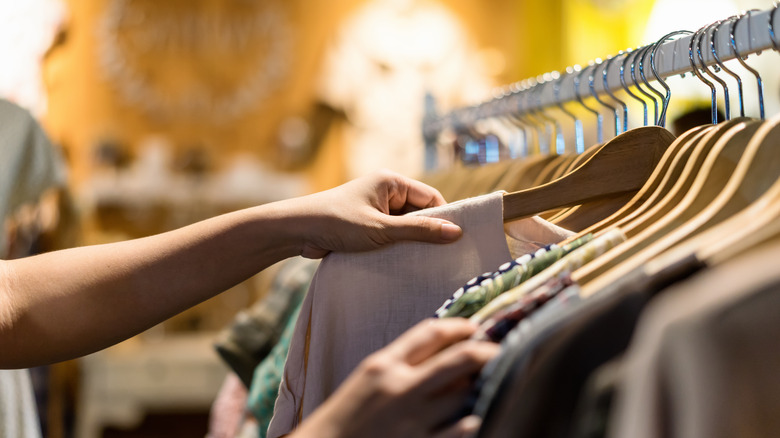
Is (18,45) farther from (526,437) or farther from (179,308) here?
(526,437)

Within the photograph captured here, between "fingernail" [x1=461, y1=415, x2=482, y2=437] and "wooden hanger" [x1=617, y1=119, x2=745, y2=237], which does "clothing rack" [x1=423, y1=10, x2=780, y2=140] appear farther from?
"fingernail" [x1=461, y1=415, x2=482, y2=437]

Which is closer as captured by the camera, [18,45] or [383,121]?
[18,45]

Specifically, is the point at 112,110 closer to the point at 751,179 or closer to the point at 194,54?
the point at 194,54

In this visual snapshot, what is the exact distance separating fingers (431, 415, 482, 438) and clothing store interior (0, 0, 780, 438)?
0.05 ft

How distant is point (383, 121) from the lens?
342 cm

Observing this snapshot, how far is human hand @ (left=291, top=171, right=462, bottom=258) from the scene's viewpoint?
0.75 meters

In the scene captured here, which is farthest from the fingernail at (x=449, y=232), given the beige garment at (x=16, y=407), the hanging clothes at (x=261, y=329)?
the beige garment at (x=16, y=407)

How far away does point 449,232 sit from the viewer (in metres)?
0.75

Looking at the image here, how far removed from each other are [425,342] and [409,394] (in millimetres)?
38

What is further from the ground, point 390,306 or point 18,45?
point 18,45

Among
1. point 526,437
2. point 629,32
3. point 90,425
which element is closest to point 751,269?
point 526,437

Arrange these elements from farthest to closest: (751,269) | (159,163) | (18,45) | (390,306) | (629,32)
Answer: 1. (159,163)
2. (18,45)
3. (629,32)
4. (390,306)
5. (751,269)

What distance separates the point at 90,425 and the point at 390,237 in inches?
98.0

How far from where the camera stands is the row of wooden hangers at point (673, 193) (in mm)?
528
